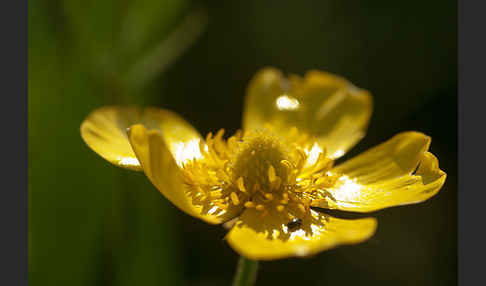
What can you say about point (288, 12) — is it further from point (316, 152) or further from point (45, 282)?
point (45, 282)

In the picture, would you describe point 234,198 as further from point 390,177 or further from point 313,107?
point 313,107

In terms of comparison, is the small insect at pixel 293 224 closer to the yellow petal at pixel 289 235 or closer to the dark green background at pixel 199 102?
the yellow petal at pixel 289 235

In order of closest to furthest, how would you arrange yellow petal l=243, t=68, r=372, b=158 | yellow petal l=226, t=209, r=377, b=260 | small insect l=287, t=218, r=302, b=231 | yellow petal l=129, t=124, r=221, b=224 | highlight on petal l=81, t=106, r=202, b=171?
yellow petal l=226, t=209, r=377, b=260
yellow petal l=129, t=124, r=221, b=224
small insect l=287, t=218, r=302, b=231
highlight on petal l=81, t=106, r=202, b=171
yellow petal l=243, t=68, r=372, b=158

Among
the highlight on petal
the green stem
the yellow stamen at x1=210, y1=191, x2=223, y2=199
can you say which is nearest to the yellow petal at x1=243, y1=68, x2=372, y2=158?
the highlight on petal

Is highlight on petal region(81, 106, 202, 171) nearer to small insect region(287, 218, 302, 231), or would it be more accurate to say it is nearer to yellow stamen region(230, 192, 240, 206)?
yellow stamen region(230, 192, 240, 206)

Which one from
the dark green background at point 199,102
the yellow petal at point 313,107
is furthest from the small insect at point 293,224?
the dark green background at point 199,102

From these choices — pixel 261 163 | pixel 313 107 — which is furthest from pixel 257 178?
pixel 313 107

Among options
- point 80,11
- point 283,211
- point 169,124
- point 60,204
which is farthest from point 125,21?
point 283,211
